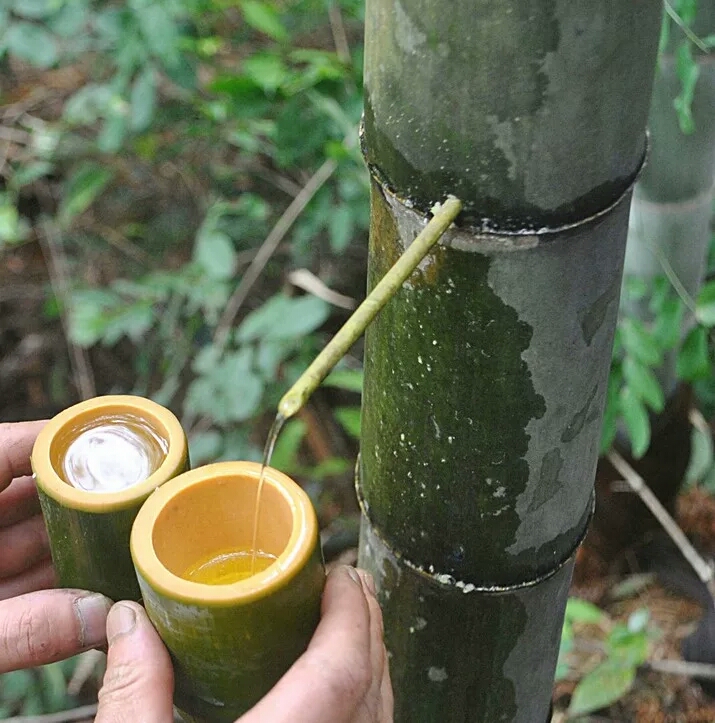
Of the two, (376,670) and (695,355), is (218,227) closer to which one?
(695,355)

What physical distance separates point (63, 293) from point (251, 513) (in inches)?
75.4

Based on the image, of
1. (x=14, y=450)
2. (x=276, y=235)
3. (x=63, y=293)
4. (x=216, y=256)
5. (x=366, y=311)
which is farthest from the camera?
(x=63, y=293)

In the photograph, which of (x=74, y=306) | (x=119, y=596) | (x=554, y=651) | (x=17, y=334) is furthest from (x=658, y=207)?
(x=17, y=334)

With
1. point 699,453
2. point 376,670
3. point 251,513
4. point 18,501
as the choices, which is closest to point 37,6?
point 18,501

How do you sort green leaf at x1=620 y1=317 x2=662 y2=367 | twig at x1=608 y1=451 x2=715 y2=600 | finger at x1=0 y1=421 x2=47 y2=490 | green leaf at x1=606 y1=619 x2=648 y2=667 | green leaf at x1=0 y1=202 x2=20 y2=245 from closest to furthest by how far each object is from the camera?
finger at x1=0 y1=421 x2=47 y2=490 < green leaf at x1=620 y1=317 x2=662 y2=367 < green leaf at x1=606 y1=619 x2=648 y2=667 < twig at x1=608 y1=451 x2=715 y2=600 < green leaf at x1=0 y1=202 x2=20 y2=245

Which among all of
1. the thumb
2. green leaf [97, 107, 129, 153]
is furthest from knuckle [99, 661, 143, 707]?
green leaf [97, 107, 129, 153]

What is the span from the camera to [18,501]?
88cm

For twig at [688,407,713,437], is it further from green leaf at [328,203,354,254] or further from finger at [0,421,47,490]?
finger at [0,421,47,490]

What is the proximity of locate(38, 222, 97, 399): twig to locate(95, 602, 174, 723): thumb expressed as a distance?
6.17 feet

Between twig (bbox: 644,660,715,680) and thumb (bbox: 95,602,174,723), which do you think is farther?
twig (bbox: 644,660,715,680)

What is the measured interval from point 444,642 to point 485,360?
31 cm

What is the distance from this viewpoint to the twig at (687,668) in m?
1.68

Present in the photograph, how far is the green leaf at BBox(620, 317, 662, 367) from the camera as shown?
4.21ft

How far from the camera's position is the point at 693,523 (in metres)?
2.04
